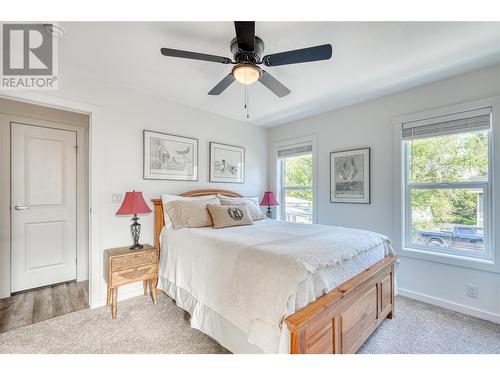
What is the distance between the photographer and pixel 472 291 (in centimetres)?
235

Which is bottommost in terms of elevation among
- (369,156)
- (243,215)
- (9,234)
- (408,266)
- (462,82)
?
→ (408,266)

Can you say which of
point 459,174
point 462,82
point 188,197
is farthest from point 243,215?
point 462,82

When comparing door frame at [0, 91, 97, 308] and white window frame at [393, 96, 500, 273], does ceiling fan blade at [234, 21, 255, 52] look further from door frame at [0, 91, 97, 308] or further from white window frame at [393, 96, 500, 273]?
white window frame at [393, 96, 500, 273]

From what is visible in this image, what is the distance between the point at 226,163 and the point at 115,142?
64.3 inches

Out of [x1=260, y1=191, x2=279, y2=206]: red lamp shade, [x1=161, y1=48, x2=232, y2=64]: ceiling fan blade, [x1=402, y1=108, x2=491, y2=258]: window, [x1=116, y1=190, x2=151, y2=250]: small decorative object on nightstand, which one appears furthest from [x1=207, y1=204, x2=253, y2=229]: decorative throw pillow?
[x1=402, y1=108, x2=491, y2=258]: window

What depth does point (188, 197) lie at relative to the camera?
310 centimetres

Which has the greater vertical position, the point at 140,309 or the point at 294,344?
the point at 294,344

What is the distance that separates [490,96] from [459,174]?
31.5 inches

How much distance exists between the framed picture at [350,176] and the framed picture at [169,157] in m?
2.09

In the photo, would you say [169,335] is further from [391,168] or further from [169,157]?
[391,168]

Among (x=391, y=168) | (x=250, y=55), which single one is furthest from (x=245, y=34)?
(x=391, y=168)
